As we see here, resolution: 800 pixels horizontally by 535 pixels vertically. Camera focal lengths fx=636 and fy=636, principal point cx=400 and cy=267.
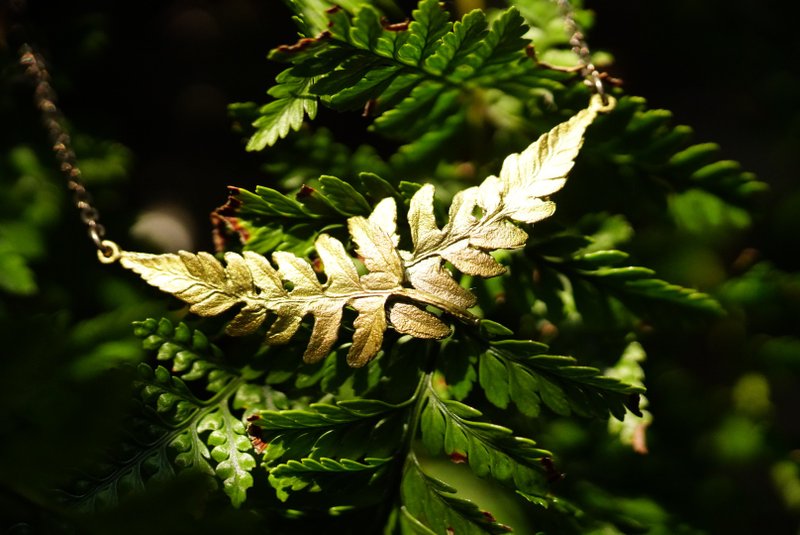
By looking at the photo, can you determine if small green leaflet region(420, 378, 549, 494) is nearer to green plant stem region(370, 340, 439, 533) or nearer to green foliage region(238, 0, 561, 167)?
green plant stem region(370, 340, 439, 533)

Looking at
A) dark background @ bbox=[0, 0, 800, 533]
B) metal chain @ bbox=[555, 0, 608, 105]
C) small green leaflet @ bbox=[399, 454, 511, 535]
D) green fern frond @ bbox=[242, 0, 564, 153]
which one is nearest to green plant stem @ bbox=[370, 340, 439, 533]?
small green leaflet @ bbox=[399, 454, 511, 535]

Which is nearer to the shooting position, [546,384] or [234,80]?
[546,384]

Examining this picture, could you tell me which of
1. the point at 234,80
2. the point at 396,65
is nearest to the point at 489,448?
the point at 396,65

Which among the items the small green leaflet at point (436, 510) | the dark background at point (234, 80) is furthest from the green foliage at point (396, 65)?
the small green leaflet at point (436, 510)

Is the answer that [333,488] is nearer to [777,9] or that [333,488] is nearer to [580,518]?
[580,518]

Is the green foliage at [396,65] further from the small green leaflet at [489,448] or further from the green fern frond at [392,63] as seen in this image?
the small green leaflet at [489,448]

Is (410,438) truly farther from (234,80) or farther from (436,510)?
(234,80)
